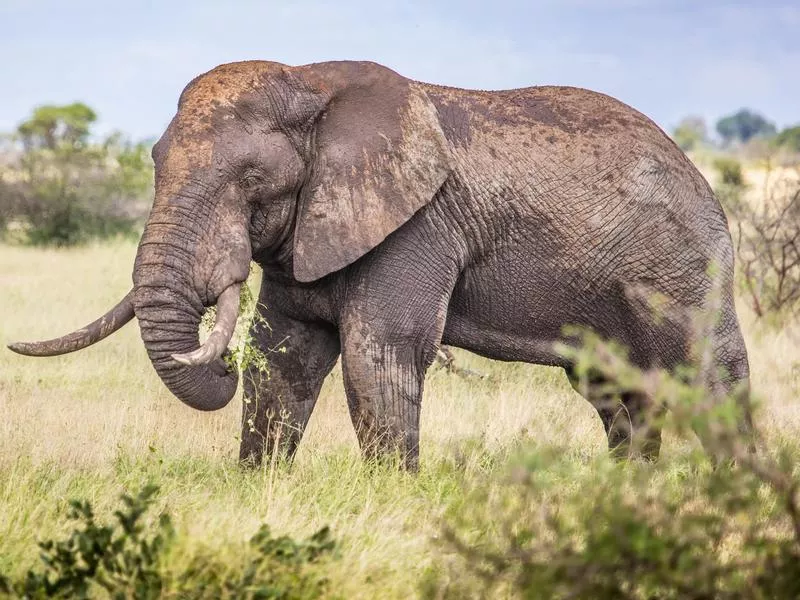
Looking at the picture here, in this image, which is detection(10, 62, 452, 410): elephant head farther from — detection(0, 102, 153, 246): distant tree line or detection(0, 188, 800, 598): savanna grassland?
detection(0, 102, 153, 246): distant tree line

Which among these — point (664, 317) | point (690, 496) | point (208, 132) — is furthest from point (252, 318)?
point (690, 496)

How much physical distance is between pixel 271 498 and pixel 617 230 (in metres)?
2.43

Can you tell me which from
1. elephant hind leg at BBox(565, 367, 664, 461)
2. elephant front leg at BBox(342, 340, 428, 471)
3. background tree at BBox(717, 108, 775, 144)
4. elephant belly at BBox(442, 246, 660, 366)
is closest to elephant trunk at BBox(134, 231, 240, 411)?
elephant front leg at BBox(342, 340, 428, 471)

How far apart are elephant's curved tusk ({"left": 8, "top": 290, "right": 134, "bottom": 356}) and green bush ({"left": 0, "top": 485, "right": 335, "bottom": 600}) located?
192 centimetres

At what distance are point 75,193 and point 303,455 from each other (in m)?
18.7

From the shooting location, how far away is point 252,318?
6.48 meters

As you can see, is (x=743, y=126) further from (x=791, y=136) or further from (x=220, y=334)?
(x=220, y=334)

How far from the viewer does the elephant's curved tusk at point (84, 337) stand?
19.7ft

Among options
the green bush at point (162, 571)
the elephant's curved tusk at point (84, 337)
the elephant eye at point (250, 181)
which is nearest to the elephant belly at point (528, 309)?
the elephant eye at point (250, 181)

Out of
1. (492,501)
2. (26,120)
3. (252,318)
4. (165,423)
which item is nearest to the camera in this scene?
(492,501)

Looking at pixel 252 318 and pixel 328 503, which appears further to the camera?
pixel 252 318

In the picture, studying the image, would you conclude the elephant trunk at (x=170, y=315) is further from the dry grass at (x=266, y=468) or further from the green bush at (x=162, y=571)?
the green bush at (x=162, y=571)

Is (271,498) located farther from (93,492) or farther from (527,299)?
(527,299)

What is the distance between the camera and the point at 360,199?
6223 mm
